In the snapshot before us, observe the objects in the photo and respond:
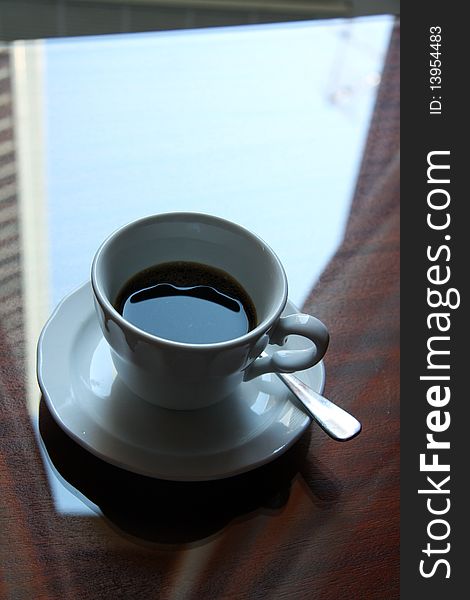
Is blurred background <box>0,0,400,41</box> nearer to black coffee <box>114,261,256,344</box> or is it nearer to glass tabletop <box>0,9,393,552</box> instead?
glass tabletop <box>0,9,393,552</box>

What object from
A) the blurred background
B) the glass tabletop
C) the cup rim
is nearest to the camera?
the cup rim

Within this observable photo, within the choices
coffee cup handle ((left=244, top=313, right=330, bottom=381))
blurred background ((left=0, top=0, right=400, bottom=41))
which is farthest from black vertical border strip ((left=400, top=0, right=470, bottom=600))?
blurred background ((left=0, top=0, right=400, bottom=41))

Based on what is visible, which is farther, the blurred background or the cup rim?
the blurred background

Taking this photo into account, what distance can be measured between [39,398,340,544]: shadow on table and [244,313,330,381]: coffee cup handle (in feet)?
0.24

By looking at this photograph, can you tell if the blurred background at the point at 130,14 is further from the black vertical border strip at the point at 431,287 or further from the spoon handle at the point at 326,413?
the spoon handle at the point at 326,413

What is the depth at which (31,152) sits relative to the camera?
0.83 meters

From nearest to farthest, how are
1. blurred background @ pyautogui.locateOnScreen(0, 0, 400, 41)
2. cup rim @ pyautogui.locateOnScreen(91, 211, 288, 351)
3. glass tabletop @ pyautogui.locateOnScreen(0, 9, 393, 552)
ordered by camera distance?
cup rim @ pyautogui.locateOnScreen(91, 211, 288, 351), glass tabletop @ pyautogui.locateOnScreen(0, 9, 393, 552), blurred background @ pyautogui.locateOnScreen(0, 0, 400, 41)

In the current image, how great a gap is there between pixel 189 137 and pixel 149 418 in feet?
1.25

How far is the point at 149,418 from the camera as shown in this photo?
613mm

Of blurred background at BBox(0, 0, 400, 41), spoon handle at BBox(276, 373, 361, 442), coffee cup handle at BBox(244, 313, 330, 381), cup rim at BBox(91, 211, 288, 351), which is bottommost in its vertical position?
spoon handle at BBox(276, 373, 361, 442)

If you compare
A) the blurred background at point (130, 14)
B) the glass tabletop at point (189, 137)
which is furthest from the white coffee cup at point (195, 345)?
the blurred background at point (130, 14)

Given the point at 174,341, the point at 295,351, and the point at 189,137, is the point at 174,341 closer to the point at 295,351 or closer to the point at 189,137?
the point at 295,351

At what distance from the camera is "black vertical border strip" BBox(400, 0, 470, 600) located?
0.63m

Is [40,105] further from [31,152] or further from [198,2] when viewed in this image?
[198,2]
